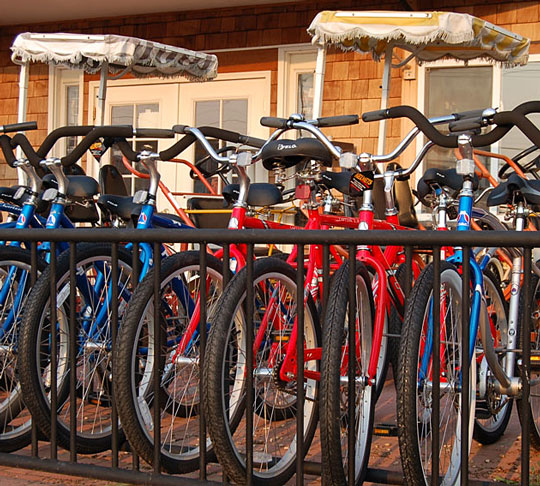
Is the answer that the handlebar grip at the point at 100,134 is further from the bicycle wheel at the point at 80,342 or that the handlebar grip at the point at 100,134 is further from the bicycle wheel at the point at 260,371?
the bicycle wheel at the point at 260,371

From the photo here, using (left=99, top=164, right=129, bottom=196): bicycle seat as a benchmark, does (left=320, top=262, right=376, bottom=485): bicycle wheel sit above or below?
below

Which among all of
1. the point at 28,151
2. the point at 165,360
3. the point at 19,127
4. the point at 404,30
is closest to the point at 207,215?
the point at 404,30

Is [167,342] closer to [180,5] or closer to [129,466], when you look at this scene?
[129,466]

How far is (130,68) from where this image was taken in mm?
7145

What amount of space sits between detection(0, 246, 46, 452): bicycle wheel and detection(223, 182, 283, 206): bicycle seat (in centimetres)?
80

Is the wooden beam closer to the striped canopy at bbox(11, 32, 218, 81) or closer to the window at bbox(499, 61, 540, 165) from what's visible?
the window at bbox(499, 61, 540, 165)

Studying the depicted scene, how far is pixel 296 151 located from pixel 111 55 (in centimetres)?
400

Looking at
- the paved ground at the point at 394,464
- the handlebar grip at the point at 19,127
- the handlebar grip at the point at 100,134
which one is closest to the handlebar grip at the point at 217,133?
the handlebar grip at the point at 100,134

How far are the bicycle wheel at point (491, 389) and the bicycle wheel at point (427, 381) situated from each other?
0.12 m

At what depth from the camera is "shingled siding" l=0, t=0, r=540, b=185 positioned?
793 centimetres

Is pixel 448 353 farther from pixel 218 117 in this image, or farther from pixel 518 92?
pixel 218 117

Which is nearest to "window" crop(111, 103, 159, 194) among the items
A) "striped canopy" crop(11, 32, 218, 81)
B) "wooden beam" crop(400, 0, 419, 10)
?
"striped canopy" crop(11, 32, 218, 81)

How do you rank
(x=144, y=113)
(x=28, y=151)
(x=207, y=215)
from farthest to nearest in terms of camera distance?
1. (x=144, y=113)
2. (x=207, y=215)
3. (x=28, y=151)

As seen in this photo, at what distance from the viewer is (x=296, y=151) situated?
303 cm
